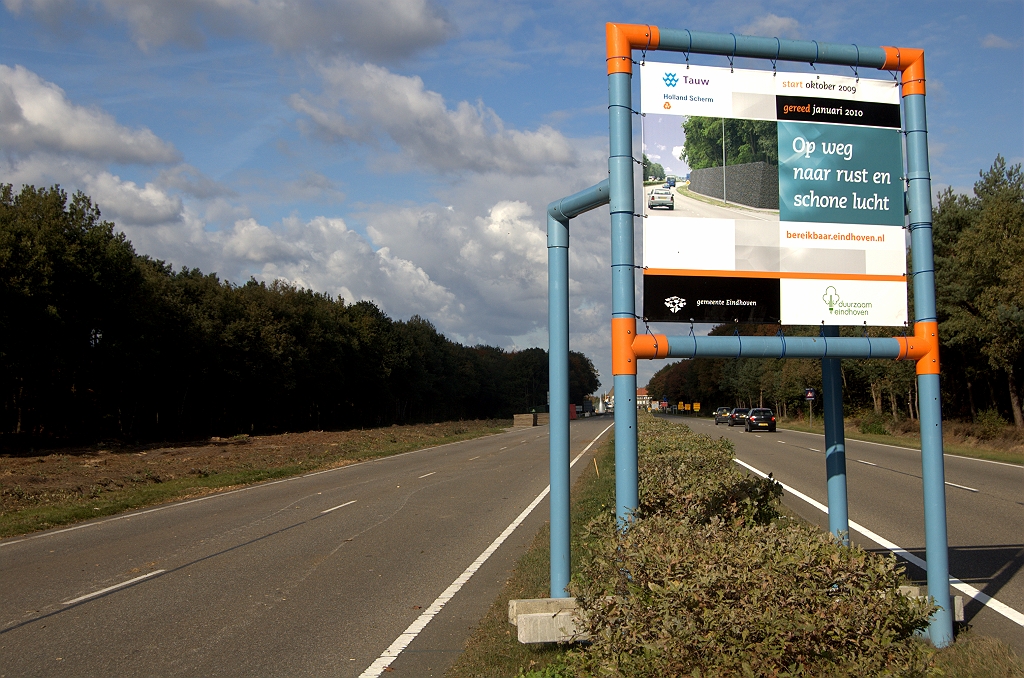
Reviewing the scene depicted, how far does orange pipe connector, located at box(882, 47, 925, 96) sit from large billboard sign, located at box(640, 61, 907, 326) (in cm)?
12

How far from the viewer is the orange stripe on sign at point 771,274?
19.4 feet

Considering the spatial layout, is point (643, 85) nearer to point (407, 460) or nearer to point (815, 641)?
point (815, 641)

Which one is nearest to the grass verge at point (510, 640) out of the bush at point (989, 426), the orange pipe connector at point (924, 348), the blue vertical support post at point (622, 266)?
the blue vertical support post at point (622, 266)

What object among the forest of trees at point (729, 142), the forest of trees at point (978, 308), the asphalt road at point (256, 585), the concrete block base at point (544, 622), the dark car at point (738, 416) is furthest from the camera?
the dark car at point (738, 416)

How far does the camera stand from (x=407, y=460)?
3000cm

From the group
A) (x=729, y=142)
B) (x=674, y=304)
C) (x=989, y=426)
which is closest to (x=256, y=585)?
(x=674, y=304)

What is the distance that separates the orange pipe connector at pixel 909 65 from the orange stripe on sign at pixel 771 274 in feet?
5.02

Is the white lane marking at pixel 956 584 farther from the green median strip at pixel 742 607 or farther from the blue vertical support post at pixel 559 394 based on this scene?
the blue vertical support post at pixel 559 394

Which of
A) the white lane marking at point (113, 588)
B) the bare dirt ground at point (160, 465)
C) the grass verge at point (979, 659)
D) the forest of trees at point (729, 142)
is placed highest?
the forest of trees at point (729, 142)

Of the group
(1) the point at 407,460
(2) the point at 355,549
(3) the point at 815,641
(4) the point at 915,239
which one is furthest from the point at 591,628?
(1) the point at 407,460

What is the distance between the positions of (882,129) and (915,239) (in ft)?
3.11

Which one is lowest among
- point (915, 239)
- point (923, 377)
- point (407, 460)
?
point (407, 460)

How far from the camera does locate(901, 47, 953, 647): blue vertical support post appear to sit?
19.0 feet

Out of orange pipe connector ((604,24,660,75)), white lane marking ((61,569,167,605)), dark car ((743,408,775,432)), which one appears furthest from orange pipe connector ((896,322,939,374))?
dark car ((743,408,775,432))
